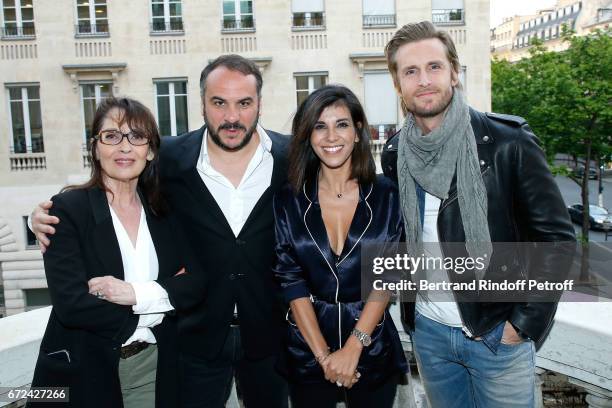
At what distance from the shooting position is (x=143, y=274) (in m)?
2.94

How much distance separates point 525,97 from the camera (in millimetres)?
24016

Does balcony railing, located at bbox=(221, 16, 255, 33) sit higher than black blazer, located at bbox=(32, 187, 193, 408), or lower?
higher

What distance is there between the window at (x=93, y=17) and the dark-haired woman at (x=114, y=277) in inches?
694

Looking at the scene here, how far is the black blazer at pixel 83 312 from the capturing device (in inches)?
106

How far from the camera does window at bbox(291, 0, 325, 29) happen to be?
62.2ft

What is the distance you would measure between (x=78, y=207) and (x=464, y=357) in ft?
6.75

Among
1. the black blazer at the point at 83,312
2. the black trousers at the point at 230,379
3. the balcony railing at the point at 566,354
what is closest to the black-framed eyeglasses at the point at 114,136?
the black blazer at the point at 83,312

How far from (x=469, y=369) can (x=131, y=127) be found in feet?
7.01

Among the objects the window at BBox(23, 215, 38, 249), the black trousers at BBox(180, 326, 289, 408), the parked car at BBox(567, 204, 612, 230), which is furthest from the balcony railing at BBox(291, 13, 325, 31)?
the parked car at BBox(567, 204, 612, 230)

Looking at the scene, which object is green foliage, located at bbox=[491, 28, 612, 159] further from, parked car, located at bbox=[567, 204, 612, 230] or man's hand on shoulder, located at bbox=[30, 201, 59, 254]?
man's hand on shoulder, located at bbox=[30, 201, 59, 254]

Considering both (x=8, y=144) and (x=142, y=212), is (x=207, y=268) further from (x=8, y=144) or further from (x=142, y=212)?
(x=8, y=144)

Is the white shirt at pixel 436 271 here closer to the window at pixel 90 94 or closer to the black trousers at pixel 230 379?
the black trousers at pixel 230 379

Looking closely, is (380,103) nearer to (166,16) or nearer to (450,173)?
(166,16)

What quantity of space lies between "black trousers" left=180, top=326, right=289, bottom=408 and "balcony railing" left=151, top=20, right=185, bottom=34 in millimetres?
17211
